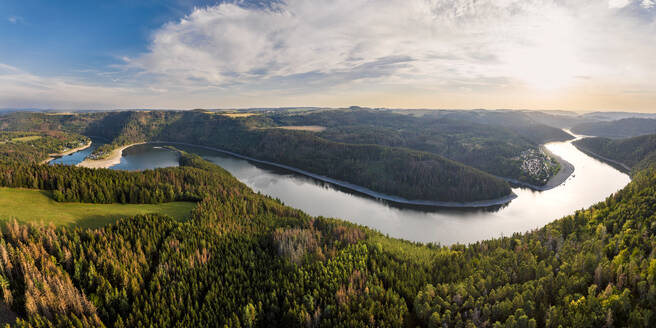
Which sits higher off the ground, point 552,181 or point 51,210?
point 51,210

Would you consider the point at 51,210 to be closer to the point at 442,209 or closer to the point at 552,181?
the point at 442,209

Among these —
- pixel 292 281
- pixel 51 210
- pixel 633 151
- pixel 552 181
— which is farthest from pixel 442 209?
pixel 633 151

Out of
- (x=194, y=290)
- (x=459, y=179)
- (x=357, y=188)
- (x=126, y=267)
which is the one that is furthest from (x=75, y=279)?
(x=459, y=179)

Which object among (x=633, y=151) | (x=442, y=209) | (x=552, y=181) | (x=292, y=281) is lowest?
(x=442, y=209)

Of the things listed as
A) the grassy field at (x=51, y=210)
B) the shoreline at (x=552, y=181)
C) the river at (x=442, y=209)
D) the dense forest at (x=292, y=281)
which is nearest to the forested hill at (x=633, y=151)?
the river at (x=442, y=209)

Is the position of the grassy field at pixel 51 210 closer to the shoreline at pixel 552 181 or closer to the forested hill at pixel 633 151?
the shoreline at pixel 552 181

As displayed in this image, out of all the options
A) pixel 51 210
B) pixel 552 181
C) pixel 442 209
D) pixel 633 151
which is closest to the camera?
pixel 51 210
